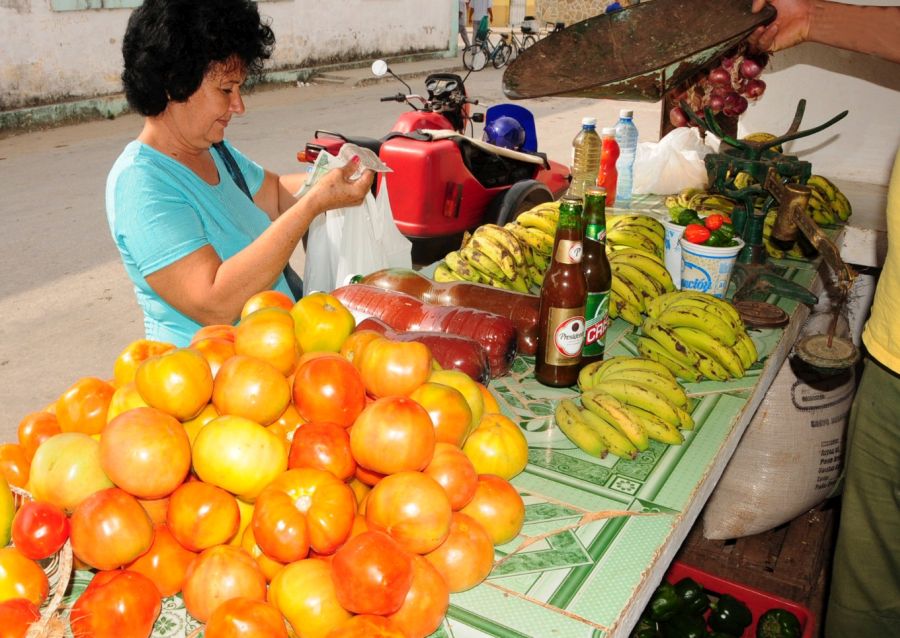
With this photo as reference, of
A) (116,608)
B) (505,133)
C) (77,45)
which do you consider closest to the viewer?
(116,608)

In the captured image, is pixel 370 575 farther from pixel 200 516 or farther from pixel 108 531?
pixel 108 531

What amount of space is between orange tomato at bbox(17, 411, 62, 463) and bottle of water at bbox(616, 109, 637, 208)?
9.58 ft

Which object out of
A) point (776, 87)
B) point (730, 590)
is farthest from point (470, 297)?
point (776, 87)

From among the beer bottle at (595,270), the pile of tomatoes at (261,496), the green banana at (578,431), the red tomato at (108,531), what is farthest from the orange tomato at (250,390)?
the beer bottle at (595,270)

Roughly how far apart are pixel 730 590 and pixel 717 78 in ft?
7.28

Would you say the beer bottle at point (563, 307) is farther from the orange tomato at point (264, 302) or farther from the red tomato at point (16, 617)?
the red tomato at point (16, 617)

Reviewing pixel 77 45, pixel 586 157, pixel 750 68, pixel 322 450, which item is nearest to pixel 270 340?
pixel 322 450

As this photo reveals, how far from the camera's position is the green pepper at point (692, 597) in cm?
246

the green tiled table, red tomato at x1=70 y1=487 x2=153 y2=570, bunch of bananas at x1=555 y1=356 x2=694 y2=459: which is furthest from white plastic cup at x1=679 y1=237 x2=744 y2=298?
red tomato at x1=70 y1=487 x2=153 y2=570

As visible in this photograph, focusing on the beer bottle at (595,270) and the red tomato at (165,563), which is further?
the beer bottle at (595,270)

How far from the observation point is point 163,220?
2.28 m

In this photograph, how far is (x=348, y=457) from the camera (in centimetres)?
128

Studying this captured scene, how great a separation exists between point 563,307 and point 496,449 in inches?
18.7

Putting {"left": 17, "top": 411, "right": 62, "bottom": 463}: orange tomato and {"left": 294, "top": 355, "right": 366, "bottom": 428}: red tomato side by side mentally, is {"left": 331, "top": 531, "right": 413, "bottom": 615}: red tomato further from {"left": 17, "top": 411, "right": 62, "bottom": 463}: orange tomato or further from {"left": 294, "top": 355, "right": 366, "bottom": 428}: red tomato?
{"left": 17, "top": 411, "right": 62, "bottom": 463}: orange tomato
